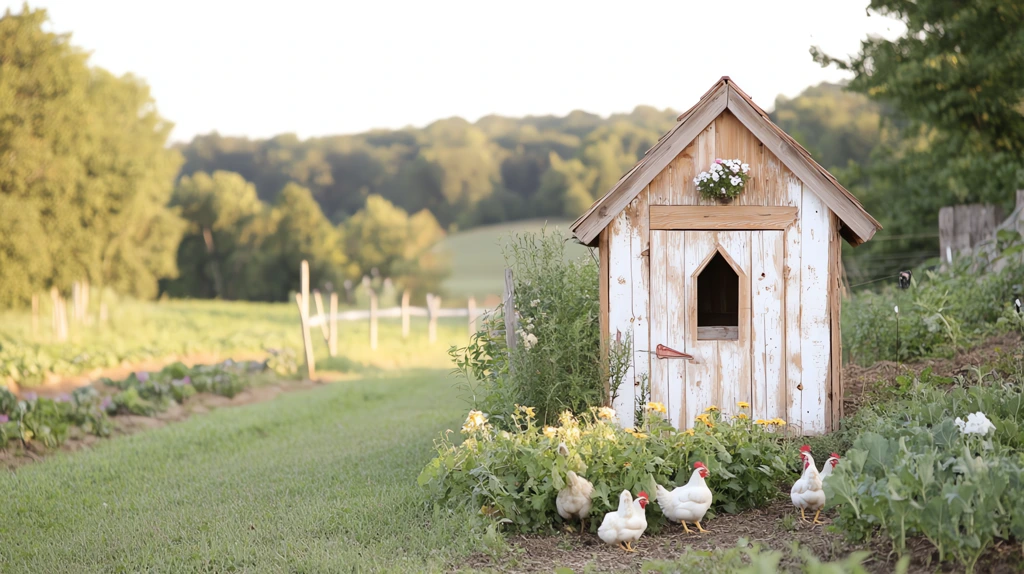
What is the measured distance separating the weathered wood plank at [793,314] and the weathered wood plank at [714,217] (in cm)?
20

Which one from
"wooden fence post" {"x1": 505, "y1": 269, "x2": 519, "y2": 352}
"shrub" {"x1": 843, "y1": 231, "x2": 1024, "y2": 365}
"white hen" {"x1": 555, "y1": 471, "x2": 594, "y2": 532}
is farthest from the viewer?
"shrub" {"x1": 843, "y1": 231, "x2": 1024, "y2": 365}

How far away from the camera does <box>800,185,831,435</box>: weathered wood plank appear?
716 centimetres

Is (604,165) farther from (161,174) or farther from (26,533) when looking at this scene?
(26,533)

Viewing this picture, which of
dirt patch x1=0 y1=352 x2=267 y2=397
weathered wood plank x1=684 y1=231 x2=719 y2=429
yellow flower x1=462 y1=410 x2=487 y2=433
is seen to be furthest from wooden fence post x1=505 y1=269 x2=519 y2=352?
dirt patch x1=0 y1=352 x2=267 y2=397

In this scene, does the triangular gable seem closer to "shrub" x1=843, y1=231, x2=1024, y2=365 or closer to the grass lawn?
"shrub" x1=843, y1=231, x2=1024, y2=365

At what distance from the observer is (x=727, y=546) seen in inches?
197

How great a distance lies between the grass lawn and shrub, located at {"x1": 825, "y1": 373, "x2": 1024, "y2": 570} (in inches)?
94.3

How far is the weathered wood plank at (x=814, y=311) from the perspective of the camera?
7.16 metres

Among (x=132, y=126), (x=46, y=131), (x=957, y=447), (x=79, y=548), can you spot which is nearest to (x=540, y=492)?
(x=957, y=447)

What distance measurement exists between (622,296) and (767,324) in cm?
135

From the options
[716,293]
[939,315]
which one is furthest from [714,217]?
[939,315]

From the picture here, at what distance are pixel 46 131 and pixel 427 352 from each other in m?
15.1

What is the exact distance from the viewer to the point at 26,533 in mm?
5961

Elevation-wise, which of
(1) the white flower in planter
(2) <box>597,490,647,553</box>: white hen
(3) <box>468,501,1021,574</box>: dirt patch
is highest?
(1) the white flower in planter
